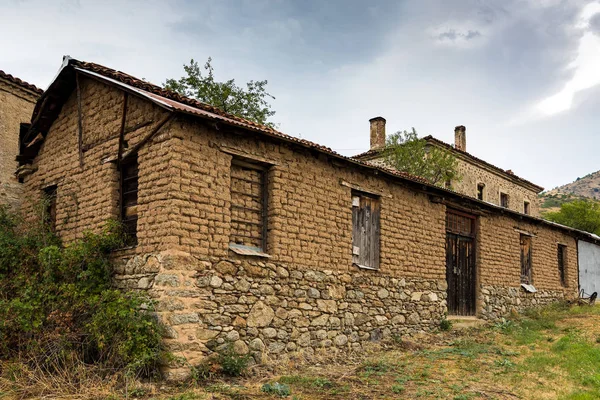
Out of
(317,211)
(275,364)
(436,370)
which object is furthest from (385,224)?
(275,364)

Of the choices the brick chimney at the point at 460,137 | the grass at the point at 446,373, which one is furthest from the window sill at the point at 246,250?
the brick chimney at the point at 460,137

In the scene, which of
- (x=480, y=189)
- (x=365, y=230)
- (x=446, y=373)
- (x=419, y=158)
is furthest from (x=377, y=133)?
(x=446, y=373)

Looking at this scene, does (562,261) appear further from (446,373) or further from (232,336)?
(232,336)

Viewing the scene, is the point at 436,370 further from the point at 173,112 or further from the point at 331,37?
the point at 331,37

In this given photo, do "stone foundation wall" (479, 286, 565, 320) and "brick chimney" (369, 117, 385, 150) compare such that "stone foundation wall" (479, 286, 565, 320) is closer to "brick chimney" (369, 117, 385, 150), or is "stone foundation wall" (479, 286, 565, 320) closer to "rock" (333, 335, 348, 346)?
"rock" (333, 335, 348, 346)

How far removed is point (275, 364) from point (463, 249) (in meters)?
7.03

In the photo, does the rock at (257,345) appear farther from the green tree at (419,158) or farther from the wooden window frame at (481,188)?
the wooden window frame at (481,188)

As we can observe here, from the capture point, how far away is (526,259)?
1590 cm

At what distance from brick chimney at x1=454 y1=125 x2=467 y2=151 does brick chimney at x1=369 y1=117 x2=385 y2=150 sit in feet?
17.5

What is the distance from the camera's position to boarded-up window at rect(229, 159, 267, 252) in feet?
26.1

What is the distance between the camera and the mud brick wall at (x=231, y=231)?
7.09 m

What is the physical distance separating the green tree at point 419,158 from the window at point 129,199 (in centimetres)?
1590

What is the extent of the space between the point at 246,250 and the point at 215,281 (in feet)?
2.41

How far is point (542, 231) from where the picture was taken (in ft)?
54.3
